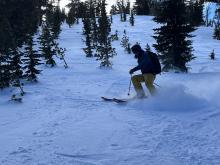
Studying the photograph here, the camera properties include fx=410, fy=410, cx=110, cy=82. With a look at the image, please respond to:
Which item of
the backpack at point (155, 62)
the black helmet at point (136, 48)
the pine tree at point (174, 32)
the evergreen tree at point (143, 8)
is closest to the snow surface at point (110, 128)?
the backpack at point (155, 62)

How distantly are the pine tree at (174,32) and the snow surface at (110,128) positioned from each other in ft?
27.8

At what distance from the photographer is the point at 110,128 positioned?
827 centimetres

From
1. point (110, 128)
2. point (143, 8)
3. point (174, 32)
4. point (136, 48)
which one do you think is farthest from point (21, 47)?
point (143, 8)

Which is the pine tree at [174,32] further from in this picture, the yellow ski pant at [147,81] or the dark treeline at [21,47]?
the yellow ski pant at [147,81]

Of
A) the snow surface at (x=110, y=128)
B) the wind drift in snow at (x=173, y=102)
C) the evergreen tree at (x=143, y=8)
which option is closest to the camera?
the snow surface at (x=110, y=128)

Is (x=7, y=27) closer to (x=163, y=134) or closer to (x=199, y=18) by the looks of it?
(x=163, y=134)

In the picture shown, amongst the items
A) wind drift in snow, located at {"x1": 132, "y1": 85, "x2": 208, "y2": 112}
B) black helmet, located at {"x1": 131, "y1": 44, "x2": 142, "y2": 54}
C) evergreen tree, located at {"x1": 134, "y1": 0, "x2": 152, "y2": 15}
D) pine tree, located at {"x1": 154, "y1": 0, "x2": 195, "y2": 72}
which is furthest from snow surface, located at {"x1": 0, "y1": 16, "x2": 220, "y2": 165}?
evergreen tree, located at {"x1": 134, "y1": 0, "x2": 152, "y2": 15}

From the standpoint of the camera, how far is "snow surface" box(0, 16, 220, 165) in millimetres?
6430

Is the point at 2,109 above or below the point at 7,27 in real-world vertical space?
below

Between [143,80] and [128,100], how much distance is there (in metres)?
0.94

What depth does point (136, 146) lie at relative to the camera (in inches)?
275

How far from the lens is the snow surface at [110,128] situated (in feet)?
21.1

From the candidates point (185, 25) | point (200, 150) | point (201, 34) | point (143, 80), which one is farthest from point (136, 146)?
point (201, 34)

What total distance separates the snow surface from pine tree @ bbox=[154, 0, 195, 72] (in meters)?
8.48
